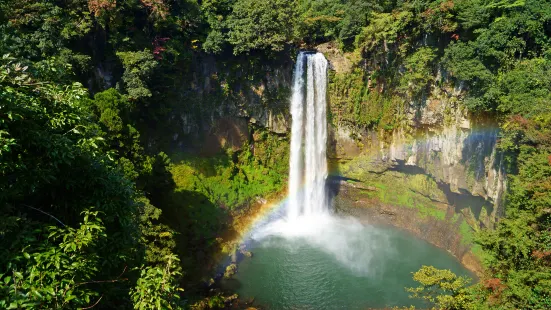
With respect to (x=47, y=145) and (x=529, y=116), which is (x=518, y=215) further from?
(x=47, y=145)

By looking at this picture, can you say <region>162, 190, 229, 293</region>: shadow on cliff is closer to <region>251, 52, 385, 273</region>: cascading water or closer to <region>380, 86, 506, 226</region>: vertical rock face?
<region>251, 52, 385, 273</region>: cascading water

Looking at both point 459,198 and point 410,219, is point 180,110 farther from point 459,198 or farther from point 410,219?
point 459,198

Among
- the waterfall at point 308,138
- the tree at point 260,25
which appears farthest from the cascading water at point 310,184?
the tree at point 260,25

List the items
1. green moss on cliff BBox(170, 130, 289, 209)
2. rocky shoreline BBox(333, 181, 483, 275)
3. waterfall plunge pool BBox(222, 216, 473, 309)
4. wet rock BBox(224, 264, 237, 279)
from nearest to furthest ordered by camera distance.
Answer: waterfall plunge pool BBox(222, 216, 473, 309) → wet rock BBox(224, 264, 237, 279) → rocky shoreline BBox(333, 181, 483, 275) → green moss on cliff BBox(170, 130, 289, 209)

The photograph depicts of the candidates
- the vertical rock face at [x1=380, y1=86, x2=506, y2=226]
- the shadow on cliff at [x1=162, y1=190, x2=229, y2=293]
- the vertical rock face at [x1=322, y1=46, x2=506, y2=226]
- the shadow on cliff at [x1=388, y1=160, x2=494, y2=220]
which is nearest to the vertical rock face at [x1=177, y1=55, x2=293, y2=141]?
the vertical rock face at [x1=322, y1=46, x2=506, y2=226]

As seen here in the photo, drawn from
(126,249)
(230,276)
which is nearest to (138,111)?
(230,276)

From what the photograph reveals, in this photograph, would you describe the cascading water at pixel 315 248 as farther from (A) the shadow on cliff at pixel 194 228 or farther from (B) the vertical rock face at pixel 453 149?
(B) the vertical rock face at pixel 453 149
